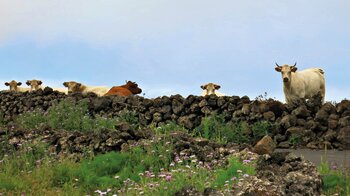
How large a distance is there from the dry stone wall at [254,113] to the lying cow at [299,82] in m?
4.32

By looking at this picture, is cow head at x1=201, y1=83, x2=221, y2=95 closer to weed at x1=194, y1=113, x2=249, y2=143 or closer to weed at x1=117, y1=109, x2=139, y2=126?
weed at x1=117, y1=109, x2=139, y2=126

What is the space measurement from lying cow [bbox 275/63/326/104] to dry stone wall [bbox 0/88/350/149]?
14.2 feet

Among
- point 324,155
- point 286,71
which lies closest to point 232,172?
point 324,155

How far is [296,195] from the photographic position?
814cm

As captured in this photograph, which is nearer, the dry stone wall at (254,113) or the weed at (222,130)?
the weed at (222,130)

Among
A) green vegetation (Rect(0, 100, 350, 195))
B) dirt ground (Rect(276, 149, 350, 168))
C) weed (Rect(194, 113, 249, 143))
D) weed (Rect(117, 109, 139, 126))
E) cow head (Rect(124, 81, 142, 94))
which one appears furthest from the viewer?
cow head (Rect(124, 81, 142, 94))

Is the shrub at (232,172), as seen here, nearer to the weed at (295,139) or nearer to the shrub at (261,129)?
the weed at (295,139)

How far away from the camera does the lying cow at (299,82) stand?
24175 mm

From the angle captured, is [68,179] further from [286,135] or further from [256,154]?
[286,135]

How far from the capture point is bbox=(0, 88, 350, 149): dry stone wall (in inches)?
681

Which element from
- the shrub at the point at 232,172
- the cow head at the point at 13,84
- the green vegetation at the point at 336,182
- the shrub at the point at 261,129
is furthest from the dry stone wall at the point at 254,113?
the cow head at the point at 13,84

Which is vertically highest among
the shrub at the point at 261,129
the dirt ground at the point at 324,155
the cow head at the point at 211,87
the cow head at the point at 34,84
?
the cow head at the point at 34,84

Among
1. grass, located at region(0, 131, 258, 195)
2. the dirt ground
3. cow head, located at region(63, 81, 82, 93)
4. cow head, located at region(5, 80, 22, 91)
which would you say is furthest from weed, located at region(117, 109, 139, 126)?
cow head, located at region(5, 80, 22, 91)

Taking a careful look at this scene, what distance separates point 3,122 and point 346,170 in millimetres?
16060
